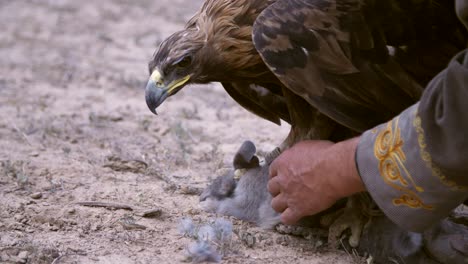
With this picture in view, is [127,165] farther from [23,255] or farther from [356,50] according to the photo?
[356,50]

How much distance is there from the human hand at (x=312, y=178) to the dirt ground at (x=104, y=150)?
0.29 metres

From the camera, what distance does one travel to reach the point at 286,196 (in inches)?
129

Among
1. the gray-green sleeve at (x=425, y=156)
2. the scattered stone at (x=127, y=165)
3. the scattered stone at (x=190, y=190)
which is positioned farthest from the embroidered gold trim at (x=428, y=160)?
the scattered stone at (x=127, y=165)

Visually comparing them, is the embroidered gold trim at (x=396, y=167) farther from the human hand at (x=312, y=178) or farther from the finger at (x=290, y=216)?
the finger at (x=290, y=216)

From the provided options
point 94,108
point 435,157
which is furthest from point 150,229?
point 94,108

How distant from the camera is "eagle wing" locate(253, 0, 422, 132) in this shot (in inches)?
127

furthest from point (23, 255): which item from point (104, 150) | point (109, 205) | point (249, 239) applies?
point (104, 150)

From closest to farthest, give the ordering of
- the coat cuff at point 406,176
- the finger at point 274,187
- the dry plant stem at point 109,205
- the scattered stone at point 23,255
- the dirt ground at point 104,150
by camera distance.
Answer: the coat cuff at point 406,176
the scattered stone at point 23,255
the finger at point 274,187
the dirt ground at point 104,150
the dry plant stem at point 109,205

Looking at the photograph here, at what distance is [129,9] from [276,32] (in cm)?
770

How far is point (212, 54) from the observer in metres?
3.76

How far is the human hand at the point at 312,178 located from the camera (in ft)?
9.21

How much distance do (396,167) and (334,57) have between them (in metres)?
0.75

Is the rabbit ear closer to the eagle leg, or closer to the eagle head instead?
the eagle leg

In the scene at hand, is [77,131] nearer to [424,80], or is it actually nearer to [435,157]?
[424,80]
